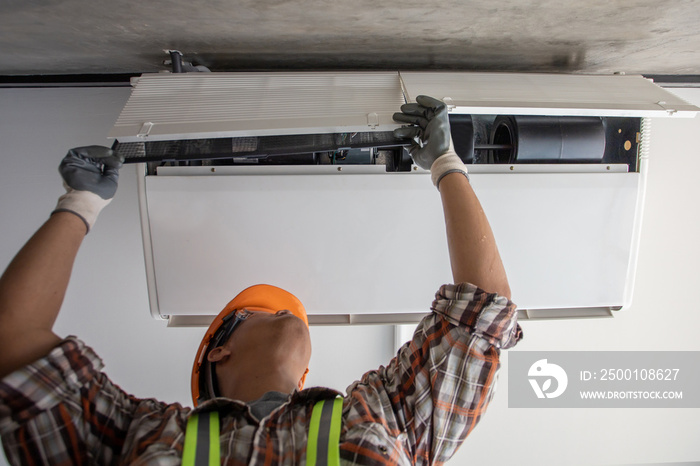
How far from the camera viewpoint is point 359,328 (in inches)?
66.0

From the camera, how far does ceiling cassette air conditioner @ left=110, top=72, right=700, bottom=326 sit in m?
1.03

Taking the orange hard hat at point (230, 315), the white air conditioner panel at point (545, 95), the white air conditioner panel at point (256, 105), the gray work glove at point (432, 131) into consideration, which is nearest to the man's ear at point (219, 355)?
the orange hard hat at point (230, 315)

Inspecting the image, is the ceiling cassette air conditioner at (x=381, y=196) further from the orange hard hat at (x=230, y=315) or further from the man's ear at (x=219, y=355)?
the man's ear at (x=219, y=355)

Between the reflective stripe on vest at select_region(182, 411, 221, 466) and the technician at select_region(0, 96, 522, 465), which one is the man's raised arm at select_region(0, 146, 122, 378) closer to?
the technician at select_region(0, 96, 522, 465)

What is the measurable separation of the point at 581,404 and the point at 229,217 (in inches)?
71.8

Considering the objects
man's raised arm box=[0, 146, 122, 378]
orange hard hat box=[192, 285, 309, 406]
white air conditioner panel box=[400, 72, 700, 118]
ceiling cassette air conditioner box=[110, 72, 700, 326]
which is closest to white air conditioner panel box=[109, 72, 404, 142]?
ceiling cassette air conditioner box=[110, 72, 700, 326]

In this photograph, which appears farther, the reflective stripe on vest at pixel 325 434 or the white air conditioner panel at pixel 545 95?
the white air conditioner panel at pixel 545 95

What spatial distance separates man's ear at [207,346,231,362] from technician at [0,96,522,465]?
0.07m

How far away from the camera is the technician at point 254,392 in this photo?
0.64m

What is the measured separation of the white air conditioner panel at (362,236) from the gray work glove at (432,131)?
0.19 m

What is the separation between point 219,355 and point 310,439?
14.1 inches

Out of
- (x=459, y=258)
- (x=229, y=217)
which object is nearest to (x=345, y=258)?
(x=229, y=217)

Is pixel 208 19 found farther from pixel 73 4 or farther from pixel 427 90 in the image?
pixel 427 90

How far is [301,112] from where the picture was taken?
0.96 m
